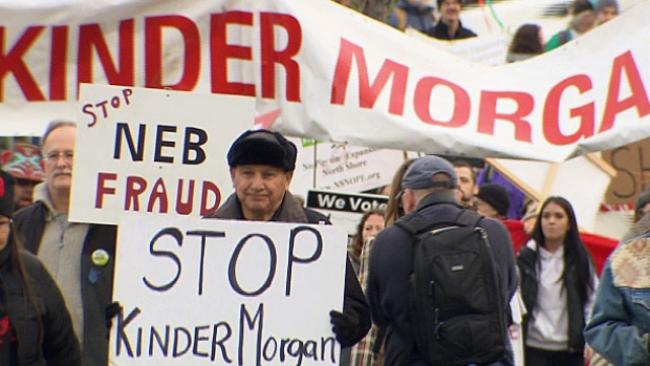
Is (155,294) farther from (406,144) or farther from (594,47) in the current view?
(594,47)

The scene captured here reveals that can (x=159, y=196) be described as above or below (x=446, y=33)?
below

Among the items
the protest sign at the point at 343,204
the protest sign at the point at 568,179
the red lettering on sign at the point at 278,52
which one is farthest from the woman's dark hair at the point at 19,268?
the protest sign at the point at 568,179

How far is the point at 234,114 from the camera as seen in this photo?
280 inches

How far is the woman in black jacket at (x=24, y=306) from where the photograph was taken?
6449mm

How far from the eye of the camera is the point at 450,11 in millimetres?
14664

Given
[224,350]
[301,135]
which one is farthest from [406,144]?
[224,350]

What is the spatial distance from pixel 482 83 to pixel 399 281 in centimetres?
101

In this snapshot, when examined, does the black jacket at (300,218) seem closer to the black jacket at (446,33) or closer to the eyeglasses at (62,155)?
the eyeglasses at (62,155)

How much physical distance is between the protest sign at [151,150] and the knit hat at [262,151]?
48cm

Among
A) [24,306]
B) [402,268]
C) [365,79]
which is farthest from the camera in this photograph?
[365,79]

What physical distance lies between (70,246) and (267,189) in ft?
4.10

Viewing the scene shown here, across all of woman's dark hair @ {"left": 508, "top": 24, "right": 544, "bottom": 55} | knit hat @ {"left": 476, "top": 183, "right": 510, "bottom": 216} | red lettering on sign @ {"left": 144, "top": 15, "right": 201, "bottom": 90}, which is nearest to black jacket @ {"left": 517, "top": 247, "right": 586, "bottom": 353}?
knit hat @ {"left": 476, "top": 183, "right": 510, "bottom": 216}

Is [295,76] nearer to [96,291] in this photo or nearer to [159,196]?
[159,196]

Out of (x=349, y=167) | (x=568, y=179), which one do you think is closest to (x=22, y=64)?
(x=349, y=167)
